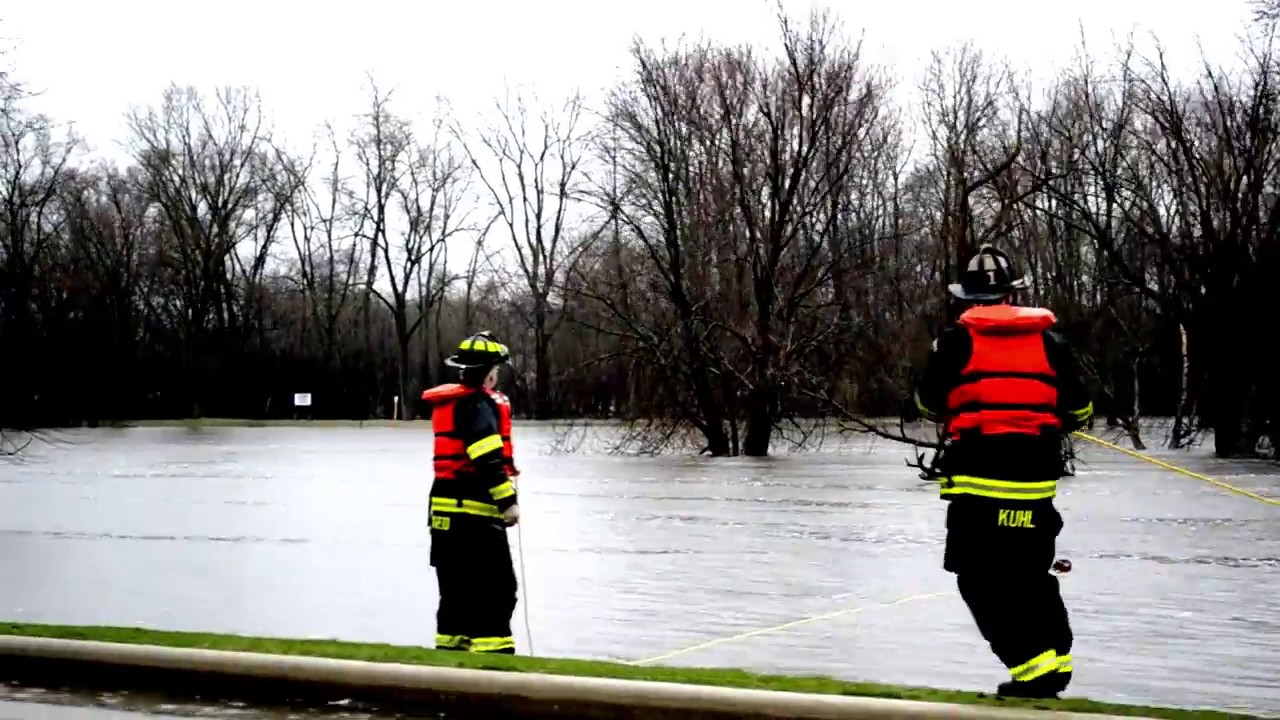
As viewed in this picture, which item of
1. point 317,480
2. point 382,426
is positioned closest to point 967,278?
point 317,480

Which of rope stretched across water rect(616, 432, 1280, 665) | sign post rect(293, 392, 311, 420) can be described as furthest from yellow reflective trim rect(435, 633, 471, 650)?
sign post rect(293, 392, 311, 420)

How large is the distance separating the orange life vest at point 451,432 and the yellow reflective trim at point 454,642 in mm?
879

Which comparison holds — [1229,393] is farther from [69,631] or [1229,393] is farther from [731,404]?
[69,631]

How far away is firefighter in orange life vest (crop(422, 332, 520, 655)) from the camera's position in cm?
866

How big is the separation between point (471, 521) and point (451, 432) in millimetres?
507

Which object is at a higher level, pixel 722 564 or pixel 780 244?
pixel 780 244

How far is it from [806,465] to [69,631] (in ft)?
89.5

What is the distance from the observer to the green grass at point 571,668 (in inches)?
248

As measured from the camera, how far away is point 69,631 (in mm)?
8695

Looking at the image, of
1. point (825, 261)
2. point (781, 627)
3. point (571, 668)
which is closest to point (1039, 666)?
point (571, 668)

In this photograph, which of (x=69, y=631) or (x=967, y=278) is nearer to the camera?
(x=967, y=278)

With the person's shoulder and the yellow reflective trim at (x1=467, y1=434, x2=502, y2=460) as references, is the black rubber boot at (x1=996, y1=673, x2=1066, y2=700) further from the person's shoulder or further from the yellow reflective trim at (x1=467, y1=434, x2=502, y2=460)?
the yellow reflective trim at (x1=467, y1=434, x2=502, y2=460)

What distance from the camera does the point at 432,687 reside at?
689 centimetres

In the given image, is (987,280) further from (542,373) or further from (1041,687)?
Answer: (542,373)
